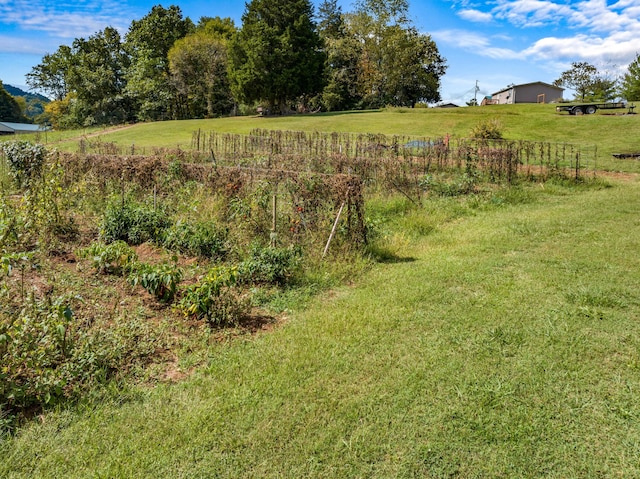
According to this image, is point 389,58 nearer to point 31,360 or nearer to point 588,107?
point 588,107

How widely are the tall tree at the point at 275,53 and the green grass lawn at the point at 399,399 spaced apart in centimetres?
3300

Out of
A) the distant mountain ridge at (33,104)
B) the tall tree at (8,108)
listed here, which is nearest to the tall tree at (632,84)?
the distant mountain ridge at (33,104)

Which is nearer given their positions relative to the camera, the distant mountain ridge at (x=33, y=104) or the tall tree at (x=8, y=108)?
the tall tree at (x=8, y=108)

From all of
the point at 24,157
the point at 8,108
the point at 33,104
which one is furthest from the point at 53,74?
the point at 24,157

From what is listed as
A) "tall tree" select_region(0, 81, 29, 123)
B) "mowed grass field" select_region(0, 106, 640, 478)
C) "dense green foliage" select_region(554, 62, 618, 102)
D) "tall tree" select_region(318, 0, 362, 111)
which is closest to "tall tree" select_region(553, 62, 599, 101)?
"dense green foliage" select_region(554, 62, 618, 102)

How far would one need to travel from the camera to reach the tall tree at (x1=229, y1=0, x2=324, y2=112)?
34.8 metres

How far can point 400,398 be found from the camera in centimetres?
318

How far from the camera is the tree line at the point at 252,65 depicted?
35.8 metres

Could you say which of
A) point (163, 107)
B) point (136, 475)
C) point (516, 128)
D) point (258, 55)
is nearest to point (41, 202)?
point (136, 475)

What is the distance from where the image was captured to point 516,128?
2378cm

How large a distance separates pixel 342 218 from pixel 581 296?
3143mm

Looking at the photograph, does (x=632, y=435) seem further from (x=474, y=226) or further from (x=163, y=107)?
(x=163, y=107)

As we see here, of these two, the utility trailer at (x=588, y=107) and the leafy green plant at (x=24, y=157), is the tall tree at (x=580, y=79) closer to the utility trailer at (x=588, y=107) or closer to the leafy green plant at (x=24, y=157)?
the utility trailer at (x=588, y=107)

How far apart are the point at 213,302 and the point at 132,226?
9.75ft
